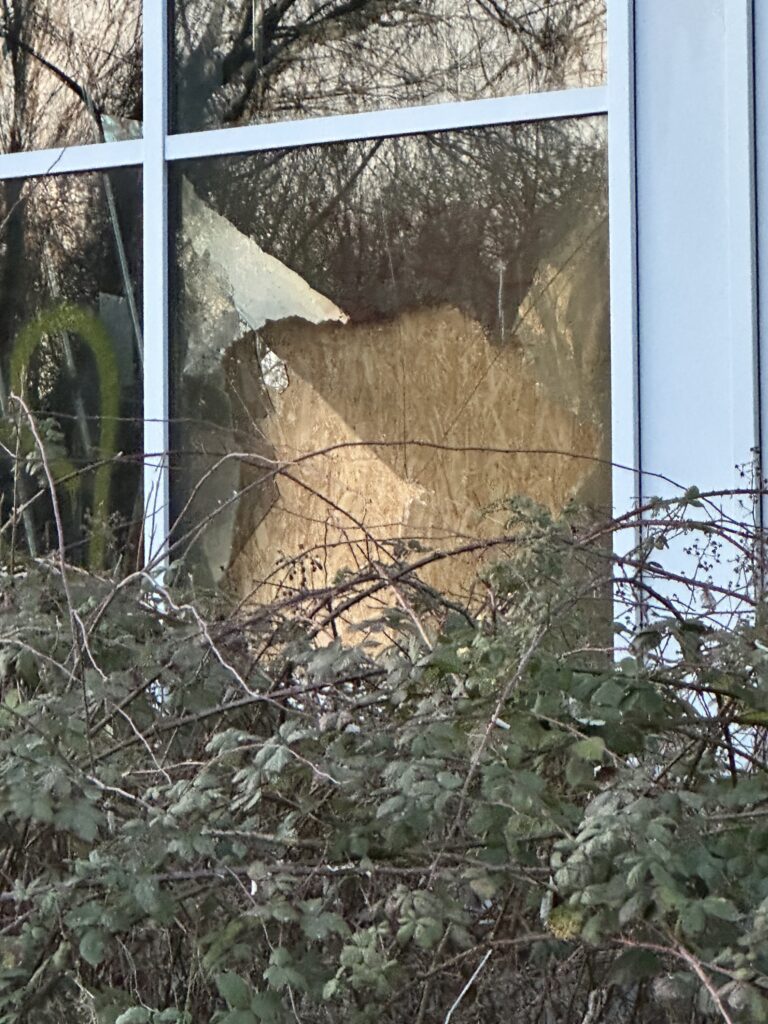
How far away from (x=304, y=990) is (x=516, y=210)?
2.64m

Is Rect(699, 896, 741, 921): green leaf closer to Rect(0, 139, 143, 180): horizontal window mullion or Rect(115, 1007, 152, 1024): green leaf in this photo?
Rect(115, 1007, 152, 1024): green leaf

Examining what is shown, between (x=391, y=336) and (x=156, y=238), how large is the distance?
77 cm

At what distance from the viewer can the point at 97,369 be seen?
423cm

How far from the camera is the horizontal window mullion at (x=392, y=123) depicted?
146 inches

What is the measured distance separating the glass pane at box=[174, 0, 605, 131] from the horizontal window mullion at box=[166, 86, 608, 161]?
4 centimetres

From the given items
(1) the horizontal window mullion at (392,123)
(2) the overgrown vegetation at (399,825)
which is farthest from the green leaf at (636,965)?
(1) the horizontal window mullion at (392,123)

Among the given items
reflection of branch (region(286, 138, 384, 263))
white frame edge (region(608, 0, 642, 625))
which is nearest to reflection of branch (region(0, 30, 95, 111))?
reflection of branch (region(286, 138, 384, 263))

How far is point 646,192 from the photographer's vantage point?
11.9 feet

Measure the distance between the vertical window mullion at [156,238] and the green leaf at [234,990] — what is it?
265 centimetres

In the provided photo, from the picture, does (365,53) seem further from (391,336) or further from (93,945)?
(93,945)

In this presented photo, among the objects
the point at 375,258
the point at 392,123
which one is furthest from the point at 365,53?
the point at 375,258

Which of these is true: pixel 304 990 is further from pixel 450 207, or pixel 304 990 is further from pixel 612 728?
pixel 450 207

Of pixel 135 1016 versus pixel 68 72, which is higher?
pixel 68 72

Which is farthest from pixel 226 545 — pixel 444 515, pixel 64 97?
pixel 64 97
